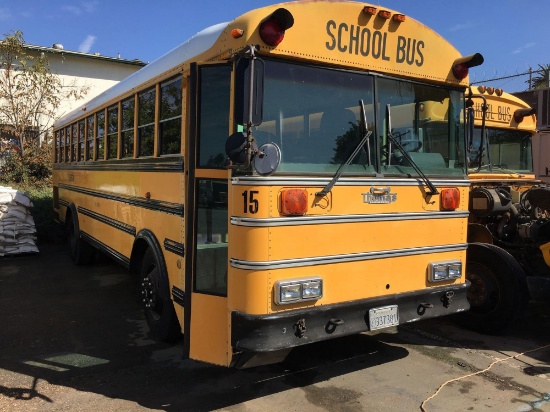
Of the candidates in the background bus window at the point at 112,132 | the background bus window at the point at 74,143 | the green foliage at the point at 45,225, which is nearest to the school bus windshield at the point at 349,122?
the background bus window at the point at 112,132

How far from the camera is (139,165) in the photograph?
15.5ft

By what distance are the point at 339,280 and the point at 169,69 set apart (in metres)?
2.26

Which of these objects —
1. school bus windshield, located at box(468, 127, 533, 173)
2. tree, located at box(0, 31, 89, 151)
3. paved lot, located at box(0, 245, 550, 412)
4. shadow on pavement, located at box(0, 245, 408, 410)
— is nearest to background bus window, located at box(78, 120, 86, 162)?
shadow on pavement, located at box(0, 245, 408, 410)

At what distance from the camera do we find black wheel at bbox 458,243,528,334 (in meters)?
4.63

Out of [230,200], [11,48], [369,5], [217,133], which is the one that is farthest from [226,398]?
[11,48]


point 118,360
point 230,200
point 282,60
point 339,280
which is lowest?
point 118,360

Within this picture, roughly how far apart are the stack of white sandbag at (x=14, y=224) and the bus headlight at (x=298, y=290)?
765cm

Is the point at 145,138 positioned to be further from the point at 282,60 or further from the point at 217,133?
the point at 282,60

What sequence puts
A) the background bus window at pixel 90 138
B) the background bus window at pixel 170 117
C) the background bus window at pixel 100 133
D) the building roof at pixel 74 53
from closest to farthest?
the background bus window at pixel 170 117, the background bus window at pixel 100 133, the background bus window at pixel 90 138, the building roof at pixel 74 53

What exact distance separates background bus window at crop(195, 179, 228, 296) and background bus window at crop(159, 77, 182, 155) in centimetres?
62

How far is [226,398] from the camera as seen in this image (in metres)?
3.48

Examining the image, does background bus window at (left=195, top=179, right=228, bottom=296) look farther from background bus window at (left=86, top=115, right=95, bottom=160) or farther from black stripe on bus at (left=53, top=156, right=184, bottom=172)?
background bus window at (left=86, top=115, right=95, bottom=160)

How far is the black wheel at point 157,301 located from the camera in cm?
412

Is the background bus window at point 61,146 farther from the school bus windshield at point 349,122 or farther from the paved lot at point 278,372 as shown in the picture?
the school bus windshield at point 349,122
